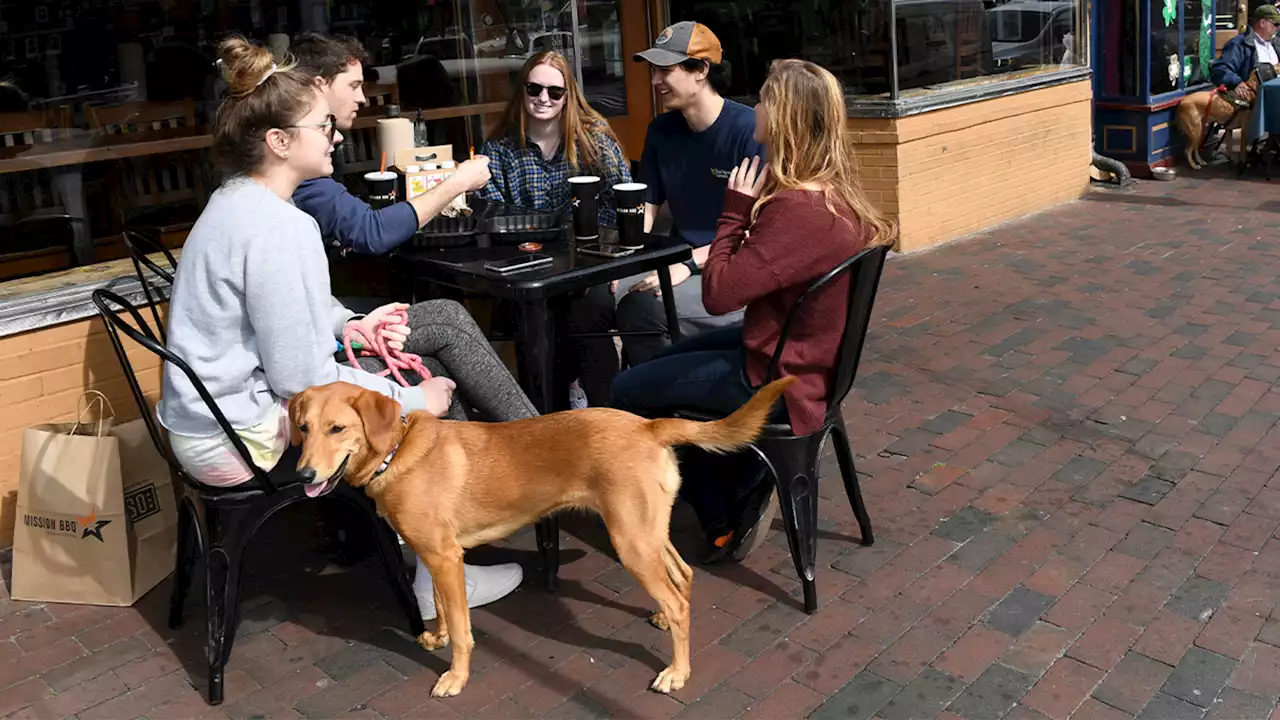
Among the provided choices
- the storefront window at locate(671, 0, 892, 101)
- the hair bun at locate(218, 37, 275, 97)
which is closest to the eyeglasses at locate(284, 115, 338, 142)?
the hair bun at locate(218, 37, 275, 97)

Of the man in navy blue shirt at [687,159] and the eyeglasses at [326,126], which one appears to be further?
the man in navy blue shirt at [687,159]

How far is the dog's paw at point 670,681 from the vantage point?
3391 millimetres

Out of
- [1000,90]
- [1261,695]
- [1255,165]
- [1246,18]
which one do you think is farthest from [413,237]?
[1246,18]

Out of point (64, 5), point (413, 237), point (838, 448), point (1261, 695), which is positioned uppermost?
point (64, 5)

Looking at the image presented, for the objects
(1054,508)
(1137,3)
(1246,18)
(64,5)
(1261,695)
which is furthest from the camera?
(1246,18)

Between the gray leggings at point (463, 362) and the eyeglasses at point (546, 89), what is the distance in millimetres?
1324

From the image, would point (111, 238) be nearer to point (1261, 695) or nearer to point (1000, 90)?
point (1261, 695)

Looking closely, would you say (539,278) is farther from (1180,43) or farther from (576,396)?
(1180,43)

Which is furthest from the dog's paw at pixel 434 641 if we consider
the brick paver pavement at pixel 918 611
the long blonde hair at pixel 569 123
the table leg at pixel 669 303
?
the long blonde hair at pixel 569 123

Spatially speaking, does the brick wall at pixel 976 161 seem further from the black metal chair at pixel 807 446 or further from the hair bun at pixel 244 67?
the hair bun at pixel 244 67

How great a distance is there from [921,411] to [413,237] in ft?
7.94

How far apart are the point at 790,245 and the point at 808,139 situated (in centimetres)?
34

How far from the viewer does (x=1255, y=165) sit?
12117 millimetres

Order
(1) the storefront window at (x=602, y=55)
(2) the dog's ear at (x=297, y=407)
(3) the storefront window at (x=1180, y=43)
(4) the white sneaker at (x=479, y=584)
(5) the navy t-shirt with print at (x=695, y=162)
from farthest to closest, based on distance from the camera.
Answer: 1. (3) the storefront window at (x=1180, y=43)
2. (1) the storefront window at (x=602, y=55)
3. (5) the navy t-shirt with print at (x=695, y=162)
4. (4) the white sneaker at (x=479, y=584)
5. (2) the dog's ear at (x=297, y=407)
